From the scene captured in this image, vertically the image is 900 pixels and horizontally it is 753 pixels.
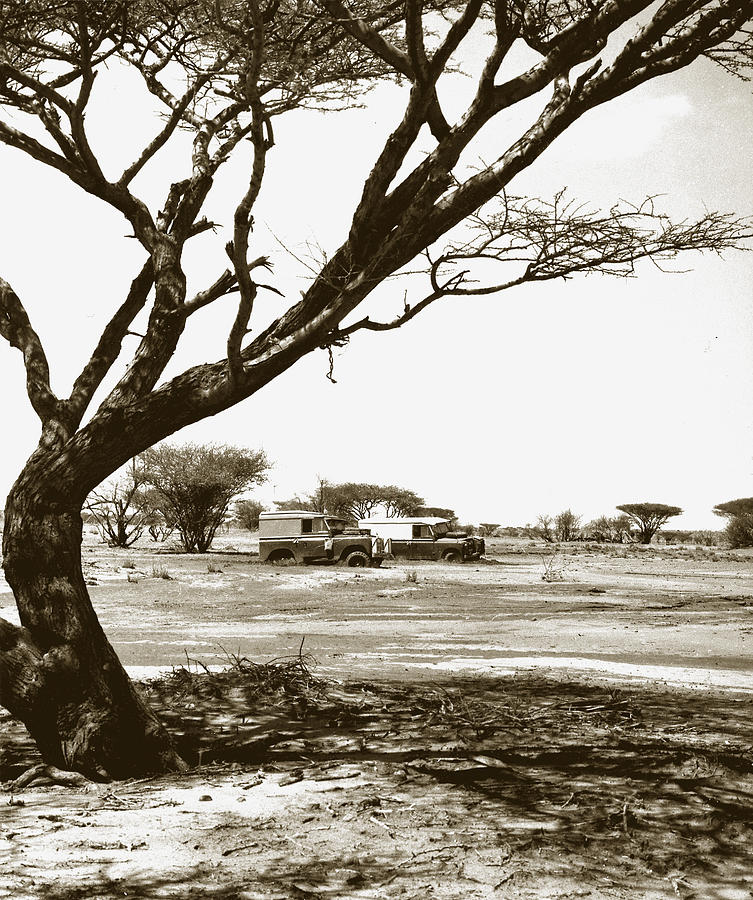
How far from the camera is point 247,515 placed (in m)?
70.7

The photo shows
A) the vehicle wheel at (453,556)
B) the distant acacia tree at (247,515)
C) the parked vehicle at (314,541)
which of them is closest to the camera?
the parked vehicle at (314,541)

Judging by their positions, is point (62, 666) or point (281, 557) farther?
point (281, 557)

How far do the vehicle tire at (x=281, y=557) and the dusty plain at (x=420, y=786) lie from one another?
20.6 m

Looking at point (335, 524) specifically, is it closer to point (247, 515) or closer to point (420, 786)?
point (420, 786)

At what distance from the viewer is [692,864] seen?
13.1 ft

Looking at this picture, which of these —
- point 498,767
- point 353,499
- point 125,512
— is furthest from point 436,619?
point 353,499

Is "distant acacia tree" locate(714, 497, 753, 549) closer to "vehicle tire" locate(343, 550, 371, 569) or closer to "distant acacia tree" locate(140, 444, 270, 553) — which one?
"distant acacia tree" locate(140, 444, 270, 553)

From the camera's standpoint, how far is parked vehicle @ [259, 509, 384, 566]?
31719 mm

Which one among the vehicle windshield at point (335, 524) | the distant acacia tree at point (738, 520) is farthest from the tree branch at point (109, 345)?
the distant acacia tree at point (738, 520)

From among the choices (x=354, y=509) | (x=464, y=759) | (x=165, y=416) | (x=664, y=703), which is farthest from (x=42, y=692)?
(x=354, y=509)

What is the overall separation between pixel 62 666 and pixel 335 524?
92.7ft

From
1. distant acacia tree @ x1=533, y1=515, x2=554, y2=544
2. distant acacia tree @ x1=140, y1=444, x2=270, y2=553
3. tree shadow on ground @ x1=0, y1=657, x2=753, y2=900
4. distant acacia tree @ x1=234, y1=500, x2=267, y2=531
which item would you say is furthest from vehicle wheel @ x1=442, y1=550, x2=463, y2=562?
distant acacia tree @ x1=234, y1=500, x2=267, y2=531

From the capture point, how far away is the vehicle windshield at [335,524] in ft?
109

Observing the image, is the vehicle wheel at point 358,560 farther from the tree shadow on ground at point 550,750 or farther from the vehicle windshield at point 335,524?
the tree shadow on ground at point 550,750
